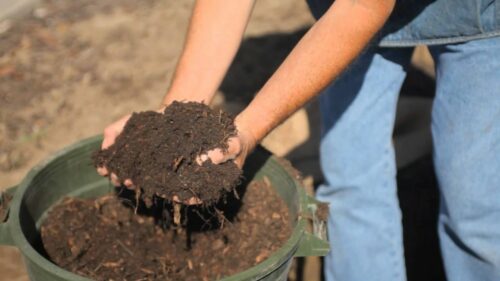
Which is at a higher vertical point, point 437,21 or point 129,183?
point 437,21

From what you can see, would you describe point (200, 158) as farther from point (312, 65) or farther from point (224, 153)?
point (312, 65)

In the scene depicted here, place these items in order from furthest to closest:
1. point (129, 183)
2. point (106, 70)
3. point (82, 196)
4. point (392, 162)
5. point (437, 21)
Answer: point (106, 70), point (392, 162), point (82, 196), point (437, 21), point (129, 183)

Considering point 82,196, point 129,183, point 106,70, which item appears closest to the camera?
point 129,183

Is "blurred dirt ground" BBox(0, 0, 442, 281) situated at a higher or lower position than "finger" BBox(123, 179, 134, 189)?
lower

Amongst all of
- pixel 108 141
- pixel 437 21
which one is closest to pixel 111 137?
pixel 108 141

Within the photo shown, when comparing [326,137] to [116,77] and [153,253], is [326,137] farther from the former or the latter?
[116,77]

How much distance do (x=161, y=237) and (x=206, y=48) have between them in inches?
22.5

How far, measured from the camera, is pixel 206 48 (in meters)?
1.80

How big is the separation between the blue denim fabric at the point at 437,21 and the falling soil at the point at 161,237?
605mm

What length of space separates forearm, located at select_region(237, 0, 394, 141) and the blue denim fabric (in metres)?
0.33

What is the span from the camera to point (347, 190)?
2205 mm

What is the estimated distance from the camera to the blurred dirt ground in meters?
3.16

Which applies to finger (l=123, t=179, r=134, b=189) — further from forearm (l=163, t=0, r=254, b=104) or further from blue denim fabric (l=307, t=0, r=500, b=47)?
blue denim fabric (l=307, t=0, r=500, b=47)

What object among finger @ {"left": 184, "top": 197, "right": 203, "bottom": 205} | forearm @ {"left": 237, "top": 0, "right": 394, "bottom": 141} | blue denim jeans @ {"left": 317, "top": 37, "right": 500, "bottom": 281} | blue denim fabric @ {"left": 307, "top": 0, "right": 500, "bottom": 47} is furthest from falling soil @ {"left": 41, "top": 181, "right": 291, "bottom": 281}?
blue denim fabric @ {"left": 307, "top": 0, "right": 500, "bottom": 47}
